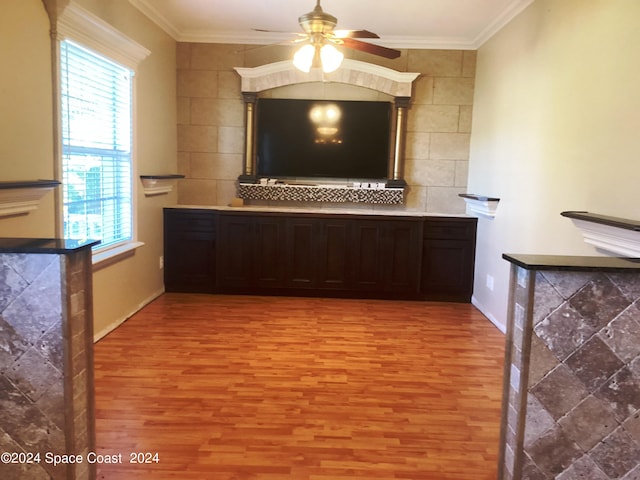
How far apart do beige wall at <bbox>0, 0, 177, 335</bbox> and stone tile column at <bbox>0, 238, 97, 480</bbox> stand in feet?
3.32

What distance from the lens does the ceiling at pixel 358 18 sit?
4281mm

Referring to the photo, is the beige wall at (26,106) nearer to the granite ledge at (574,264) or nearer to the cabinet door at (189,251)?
the cabinet door at (189,251)

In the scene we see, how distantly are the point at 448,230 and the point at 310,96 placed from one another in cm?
202

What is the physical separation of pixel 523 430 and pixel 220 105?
14.9 ft

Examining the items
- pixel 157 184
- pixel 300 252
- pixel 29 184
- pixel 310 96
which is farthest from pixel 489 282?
pixel 29 184

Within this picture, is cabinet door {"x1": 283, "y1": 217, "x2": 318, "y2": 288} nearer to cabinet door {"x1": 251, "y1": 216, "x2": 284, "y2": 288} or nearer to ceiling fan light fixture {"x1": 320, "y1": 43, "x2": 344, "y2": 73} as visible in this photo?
cabinet door {"x1": 251, "y1": 216, "x2": 284, "y2": 288}

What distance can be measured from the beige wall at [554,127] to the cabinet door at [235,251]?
7.64 ft

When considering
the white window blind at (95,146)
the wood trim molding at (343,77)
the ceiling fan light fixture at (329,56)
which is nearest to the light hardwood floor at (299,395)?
the white window blind at (95,146)

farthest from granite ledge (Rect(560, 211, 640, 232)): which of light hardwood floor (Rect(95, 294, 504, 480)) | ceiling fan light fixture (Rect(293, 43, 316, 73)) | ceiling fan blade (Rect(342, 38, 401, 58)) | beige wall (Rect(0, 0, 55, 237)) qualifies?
beige wall (Rect(0, 0, 55, 237))

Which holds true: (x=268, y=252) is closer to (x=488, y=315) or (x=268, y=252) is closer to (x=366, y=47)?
(x=488, y=315)

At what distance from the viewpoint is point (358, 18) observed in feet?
15.4

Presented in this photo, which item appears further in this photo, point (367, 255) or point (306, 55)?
point (367, 255)

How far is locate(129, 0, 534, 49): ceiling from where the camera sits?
428 centimetres

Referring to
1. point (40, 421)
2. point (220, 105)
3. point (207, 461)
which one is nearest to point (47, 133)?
point (40, 421)
